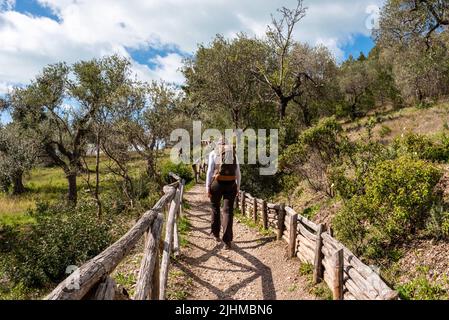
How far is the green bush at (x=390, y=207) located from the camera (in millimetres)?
6688

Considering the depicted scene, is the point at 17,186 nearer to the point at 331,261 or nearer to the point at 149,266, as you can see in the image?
the point at 149,266

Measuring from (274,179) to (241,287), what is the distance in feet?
34.9

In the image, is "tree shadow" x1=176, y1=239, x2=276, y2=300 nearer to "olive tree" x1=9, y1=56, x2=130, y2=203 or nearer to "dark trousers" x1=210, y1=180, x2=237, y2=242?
"dark trousers" x1=210, y1=180, x2=237, y2=242

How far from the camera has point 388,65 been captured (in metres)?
42.6

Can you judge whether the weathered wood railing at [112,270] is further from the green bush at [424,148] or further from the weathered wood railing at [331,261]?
the green bush at [424,148]

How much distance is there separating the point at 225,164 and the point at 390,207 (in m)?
3.65

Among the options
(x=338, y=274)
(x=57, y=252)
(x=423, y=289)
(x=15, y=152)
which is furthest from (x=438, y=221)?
(x=15, y=152)

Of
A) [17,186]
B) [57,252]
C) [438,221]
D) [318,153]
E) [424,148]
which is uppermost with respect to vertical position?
[424,148]

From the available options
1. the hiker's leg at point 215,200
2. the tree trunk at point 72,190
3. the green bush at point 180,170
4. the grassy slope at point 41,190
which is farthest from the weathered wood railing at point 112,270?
the tree trunk at point 72,190

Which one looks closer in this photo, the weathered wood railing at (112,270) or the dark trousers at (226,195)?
the weathered wood railing at (112,270)

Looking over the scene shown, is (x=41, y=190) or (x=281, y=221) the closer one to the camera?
(x=281, y=221)

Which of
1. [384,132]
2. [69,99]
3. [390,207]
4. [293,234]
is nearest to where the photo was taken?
[390,207]

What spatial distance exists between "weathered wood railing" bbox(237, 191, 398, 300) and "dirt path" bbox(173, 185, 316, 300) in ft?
1.31

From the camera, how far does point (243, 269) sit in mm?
7793
